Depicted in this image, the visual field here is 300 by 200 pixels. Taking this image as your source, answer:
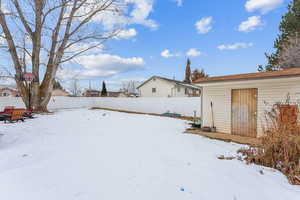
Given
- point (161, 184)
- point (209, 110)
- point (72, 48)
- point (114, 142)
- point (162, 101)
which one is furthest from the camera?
point (162, 101)

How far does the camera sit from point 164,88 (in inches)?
872

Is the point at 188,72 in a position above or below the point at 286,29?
below

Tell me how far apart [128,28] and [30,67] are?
7.76 metres

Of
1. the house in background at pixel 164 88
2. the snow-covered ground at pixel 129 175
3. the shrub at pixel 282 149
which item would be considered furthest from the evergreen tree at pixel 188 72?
the shrub at pixel 282 149

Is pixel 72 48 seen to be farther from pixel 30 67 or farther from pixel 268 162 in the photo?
pixel 268 162

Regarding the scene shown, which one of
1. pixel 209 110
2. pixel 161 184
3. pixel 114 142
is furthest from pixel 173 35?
pixel 161 184

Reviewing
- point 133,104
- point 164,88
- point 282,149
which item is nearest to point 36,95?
point 133,104

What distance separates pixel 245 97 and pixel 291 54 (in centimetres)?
980

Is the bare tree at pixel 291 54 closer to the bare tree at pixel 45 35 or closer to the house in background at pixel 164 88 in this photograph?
the house in background at pixel 164 88

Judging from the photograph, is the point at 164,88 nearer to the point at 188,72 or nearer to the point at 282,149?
the point at 188,72

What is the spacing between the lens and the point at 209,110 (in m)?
6.83

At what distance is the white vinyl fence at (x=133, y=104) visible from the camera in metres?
12.3

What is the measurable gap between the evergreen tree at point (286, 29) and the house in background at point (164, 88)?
30.9ft

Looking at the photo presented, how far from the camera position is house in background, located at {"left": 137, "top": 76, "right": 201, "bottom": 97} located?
21.8 m
